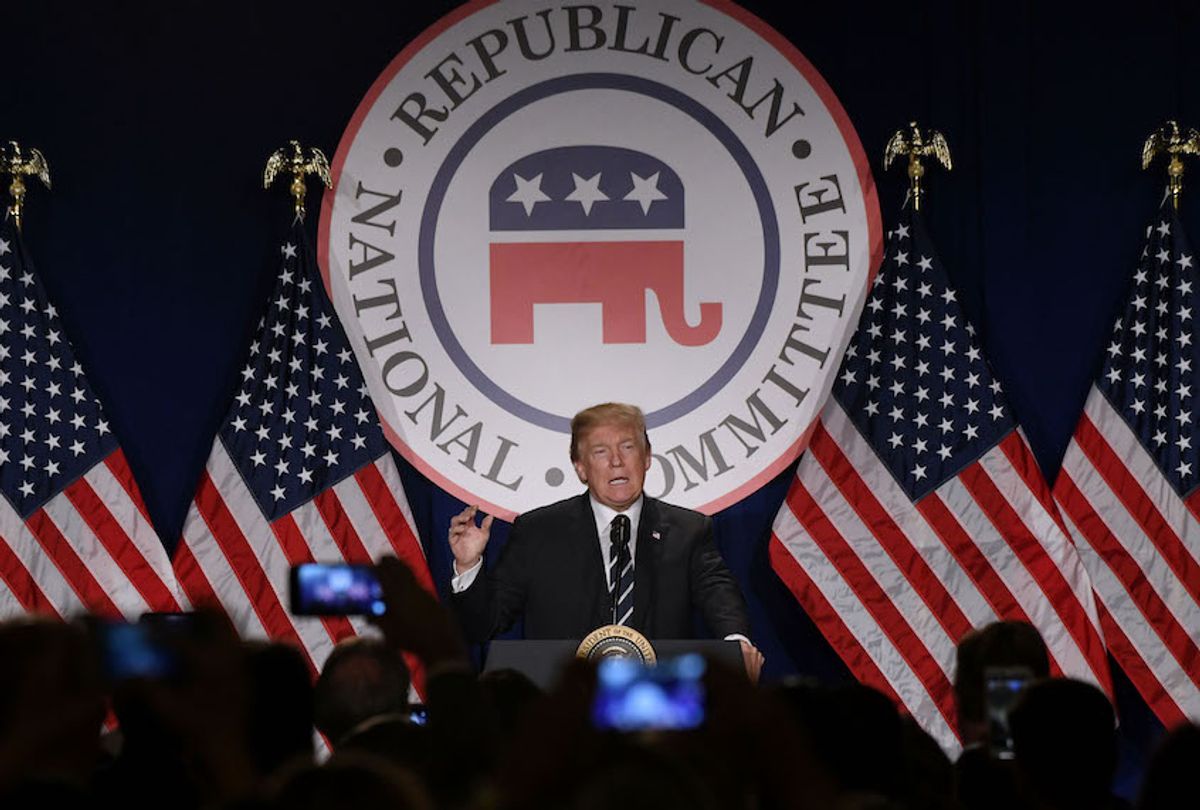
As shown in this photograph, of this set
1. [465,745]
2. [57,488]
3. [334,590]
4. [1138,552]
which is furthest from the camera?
[57,488]

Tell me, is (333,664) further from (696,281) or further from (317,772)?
(696,281)

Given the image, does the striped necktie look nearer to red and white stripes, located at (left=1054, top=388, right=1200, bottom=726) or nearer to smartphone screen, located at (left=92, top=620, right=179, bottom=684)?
red and white stripes, located at (left=1054, top=388, right=1200, bottom=726)

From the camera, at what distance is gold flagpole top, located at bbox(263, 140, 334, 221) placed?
21.9ft

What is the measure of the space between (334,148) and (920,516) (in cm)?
254

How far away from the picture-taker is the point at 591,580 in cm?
579

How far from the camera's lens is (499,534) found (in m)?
6.72

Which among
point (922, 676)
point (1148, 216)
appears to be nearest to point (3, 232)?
point (922, 676)

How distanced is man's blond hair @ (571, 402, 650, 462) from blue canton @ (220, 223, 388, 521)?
1011mm

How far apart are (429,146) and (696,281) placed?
3.63ft

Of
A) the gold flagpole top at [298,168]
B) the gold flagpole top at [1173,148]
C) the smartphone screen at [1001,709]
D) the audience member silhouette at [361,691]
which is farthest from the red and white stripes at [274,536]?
the smartphone screen at [1001,709]

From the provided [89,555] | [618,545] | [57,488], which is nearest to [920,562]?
[618,545]

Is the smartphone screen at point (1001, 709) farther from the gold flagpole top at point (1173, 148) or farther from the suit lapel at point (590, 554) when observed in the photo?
the gold flagpole top at point (1173, 148)

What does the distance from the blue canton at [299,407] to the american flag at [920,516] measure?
1.59m

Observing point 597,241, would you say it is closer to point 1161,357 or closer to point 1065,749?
point 1161,357
